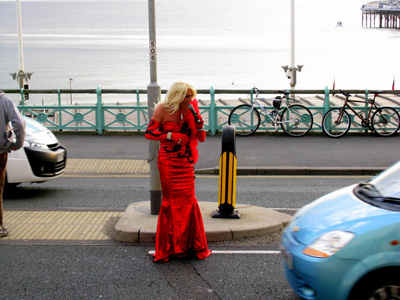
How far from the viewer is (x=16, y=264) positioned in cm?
634

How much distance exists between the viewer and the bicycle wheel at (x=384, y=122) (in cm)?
1592

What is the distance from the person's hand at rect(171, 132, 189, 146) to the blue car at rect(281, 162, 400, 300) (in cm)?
172

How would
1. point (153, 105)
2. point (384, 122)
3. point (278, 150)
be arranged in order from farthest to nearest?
point (384, 122) < point (278, 150) < point (153, 105)

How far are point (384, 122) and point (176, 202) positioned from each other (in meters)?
11.0

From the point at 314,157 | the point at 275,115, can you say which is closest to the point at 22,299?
the point at 314,157

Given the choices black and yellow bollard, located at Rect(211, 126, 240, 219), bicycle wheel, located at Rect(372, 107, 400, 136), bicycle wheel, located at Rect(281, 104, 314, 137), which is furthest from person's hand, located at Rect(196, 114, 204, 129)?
bicycle wheel, located at Rect(372, 107, 400, 136)

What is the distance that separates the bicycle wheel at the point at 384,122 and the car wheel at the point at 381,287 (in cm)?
1218

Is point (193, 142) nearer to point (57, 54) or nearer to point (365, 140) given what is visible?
point (365, 140)

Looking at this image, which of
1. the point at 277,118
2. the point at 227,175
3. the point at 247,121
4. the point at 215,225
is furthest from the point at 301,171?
the point at 215,225

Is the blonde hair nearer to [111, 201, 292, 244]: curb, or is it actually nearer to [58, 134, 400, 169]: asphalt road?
[111, 201, 292, 244]: curb

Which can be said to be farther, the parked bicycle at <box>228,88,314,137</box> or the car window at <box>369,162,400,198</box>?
the parked bicycle at <box>228,88,314,137</box>

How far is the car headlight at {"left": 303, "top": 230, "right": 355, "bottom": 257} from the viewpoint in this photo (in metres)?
4.39

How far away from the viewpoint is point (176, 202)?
20.6 ft

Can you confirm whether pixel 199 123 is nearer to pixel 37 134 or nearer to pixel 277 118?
pixel 37 134
